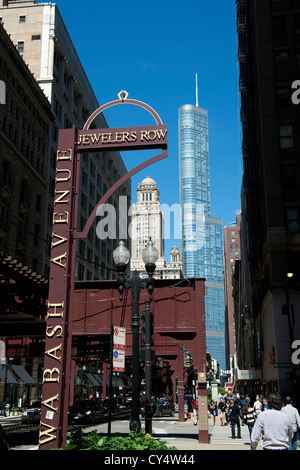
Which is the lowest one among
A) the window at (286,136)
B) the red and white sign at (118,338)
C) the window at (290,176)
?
the red and white sign at (118,338)

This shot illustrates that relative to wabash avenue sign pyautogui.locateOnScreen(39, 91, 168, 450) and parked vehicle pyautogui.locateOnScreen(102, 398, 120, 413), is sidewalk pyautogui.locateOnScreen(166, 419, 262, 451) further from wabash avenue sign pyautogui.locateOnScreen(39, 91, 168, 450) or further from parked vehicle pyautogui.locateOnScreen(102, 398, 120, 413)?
parked vehicle pyautogui.locateOnScreen(102, 398, 120, 413)

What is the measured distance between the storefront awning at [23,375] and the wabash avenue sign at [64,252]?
43292mm

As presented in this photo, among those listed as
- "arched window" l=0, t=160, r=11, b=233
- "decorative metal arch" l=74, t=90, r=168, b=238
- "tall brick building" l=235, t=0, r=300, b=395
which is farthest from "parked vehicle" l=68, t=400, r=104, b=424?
"decorative metal arch" l=74, t=90, r=168, b=238

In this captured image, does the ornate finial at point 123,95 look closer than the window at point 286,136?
Yes

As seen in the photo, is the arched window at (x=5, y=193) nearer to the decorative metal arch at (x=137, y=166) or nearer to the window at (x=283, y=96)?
the window at (x=283, y=96)

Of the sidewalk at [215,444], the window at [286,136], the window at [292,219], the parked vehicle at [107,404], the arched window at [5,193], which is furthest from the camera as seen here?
the arched window at [5,193]

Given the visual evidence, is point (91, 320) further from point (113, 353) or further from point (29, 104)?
point (29, 104)

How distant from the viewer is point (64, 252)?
10.9 metres

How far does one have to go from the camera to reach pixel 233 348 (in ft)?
630

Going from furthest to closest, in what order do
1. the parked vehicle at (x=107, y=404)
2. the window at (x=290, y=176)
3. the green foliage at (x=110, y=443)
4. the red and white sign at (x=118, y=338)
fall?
the window at (x=290, y=176)
the parked vehicle at (x=107, y=404)
the red and white sign at (x=118, y=338)
the green foliage at (x=110, y=443)

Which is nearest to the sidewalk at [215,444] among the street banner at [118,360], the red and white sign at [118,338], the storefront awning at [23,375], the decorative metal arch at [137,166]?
the street banner at [118,360]

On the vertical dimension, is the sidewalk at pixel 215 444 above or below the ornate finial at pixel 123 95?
below

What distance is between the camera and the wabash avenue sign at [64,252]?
10.1m

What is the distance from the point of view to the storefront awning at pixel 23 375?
5165cm
